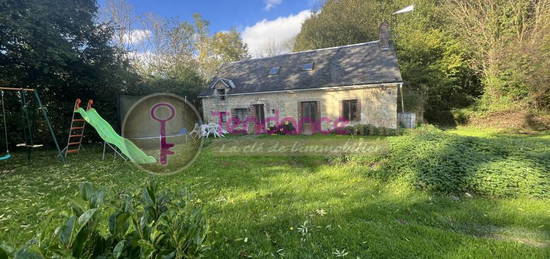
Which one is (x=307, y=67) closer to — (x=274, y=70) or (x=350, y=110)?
(x=274, y=70)

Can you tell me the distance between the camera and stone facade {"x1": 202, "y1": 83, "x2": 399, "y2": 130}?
Answer: 11219mm

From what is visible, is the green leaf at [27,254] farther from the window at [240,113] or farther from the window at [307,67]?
the window at [307,67]

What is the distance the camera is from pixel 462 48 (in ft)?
50.4

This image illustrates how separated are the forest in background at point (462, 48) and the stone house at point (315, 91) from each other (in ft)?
11.5

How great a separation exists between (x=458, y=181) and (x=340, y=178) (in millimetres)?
1880

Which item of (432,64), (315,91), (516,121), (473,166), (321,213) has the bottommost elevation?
(321,213)

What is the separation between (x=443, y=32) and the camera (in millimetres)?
16188

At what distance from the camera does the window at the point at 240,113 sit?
14.1m

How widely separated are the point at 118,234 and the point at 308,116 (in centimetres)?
1200

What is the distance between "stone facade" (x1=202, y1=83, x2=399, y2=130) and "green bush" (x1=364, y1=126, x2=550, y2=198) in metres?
6.11

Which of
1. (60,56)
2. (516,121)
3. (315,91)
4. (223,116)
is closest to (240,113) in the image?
(223,116)

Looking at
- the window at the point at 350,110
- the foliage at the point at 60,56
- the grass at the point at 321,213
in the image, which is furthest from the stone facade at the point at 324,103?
the grass at the point at 321,213

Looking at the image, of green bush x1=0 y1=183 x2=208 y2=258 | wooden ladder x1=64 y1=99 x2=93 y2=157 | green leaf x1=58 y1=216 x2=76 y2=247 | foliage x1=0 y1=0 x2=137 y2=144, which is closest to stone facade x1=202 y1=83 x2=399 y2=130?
foliage x1=0 y1=0 x2=137 y2=144

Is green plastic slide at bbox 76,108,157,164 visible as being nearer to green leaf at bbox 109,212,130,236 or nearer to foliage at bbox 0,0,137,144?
foliage at bbox 0,0,137,144
